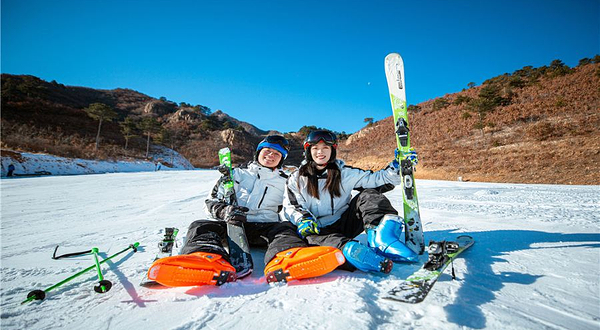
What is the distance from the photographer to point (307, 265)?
66.2 inches

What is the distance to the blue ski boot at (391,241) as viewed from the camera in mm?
2012

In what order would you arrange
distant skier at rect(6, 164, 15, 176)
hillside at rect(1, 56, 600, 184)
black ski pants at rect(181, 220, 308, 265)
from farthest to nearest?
1. hillside at rect(1, 56, 600, 184)
2. distant skier at rect(6, 164, 15, 176)
3. black ski pants at rect(181, 220, 308, 265)

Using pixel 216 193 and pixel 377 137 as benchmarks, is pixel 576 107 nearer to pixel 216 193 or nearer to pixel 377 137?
pixel 377 137

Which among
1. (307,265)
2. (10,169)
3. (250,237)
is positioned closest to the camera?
(307,265)

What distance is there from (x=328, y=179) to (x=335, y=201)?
262 millimetres

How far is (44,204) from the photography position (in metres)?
5.85

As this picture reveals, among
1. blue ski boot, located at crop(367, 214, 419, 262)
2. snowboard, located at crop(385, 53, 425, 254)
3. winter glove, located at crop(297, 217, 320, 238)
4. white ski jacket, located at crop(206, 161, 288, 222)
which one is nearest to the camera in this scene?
blue ski boot, located at crop(367, 214, 419, 262)

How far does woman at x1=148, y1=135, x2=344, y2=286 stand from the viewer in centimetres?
159

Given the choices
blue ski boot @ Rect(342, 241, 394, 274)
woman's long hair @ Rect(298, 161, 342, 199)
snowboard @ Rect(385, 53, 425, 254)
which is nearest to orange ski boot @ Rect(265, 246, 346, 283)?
blue ski boot @ Rect(342, 241, 394, 274)

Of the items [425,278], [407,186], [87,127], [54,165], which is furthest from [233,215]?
[87,127]

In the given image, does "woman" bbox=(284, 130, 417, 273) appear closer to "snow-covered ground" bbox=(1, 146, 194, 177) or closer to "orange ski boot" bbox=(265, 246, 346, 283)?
"orange ski boot" bbox=(265, 246, 346, 283)

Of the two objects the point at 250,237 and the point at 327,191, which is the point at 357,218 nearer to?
the point at 327,191

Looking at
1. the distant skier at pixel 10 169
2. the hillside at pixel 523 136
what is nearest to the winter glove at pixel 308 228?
the hillside at pixel 523 136

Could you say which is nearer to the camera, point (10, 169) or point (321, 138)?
point (321, 138)
